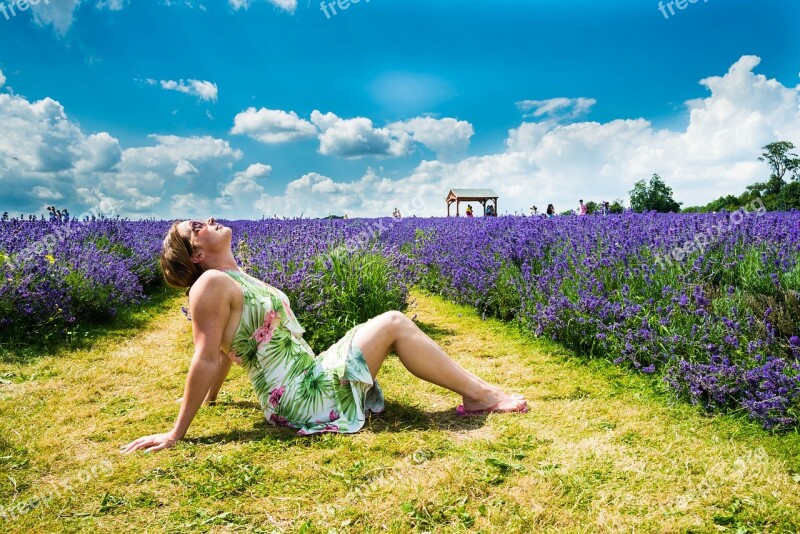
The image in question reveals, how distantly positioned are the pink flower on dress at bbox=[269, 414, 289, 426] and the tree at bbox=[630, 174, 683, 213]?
4867 cm

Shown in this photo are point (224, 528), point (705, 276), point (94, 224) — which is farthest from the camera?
point (94, 224)

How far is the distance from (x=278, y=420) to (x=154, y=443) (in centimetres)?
64

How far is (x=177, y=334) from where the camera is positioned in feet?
19.4

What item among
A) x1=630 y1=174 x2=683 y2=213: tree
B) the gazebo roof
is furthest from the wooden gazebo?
x1=630 y1=174 x2=683 y2=213: tree

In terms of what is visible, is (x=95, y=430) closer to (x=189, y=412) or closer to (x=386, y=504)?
(x=189, y=412)

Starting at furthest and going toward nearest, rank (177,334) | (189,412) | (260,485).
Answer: (177,334)
(189,412)
(260,485)

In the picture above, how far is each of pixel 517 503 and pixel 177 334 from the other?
15.8ft

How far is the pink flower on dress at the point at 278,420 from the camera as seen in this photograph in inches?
117

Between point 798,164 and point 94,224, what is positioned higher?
point 798,164

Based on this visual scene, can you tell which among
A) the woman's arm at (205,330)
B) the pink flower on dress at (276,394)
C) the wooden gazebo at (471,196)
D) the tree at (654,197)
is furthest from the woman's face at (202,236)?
the tree at (654,197)

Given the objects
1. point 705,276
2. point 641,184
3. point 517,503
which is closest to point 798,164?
point 641,184

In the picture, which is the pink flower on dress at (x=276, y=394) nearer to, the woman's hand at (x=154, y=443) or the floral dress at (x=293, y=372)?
the floral dress at (x=293, y=372)

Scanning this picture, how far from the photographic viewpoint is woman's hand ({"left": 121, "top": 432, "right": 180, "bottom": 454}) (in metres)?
2.69

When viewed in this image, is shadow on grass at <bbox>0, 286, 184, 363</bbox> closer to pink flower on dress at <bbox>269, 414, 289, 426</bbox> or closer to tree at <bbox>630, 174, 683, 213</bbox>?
pink flower on dress at <bbox>269, 414, 289, 426</bbox>
